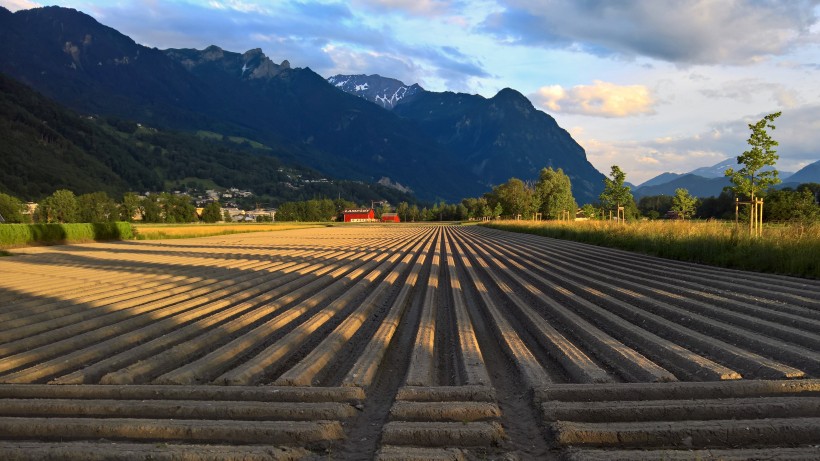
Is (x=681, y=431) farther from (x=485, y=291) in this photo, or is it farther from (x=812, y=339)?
(x=485, y=291)

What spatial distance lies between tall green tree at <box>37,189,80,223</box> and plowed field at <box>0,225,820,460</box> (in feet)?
343

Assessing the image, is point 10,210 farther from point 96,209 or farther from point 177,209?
point 177,209

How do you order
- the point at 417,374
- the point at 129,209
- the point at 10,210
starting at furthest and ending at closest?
1. the point at 129,209
2. the point at 10,210
3. the point at 417,374

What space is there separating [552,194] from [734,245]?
201 ft

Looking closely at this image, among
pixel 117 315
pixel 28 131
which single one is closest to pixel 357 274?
pixel 117 315

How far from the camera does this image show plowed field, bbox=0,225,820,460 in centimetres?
342

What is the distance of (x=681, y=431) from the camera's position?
3.42 meters

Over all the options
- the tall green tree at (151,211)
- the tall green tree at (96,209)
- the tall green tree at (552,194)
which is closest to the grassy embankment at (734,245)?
the tall green tree at (552,194)

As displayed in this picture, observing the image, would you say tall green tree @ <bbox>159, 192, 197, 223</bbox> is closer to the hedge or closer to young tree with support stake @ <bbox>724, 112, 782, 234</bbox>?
the hedge

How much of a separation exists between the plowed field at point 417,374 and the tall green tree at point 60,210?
104531mm

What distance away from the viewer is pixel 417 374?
16.0 ft

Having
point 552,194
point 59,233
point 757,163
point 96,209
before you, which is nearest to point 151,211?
point 96,209

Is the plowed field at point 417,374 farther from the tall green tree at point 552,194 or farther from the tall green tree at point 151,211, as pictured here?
the tall green tree at point 151,211

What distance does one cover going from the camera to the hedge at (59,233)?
27.9m
